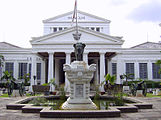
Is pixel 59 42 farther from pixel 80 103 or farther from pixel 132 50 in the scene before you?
pixel 80 103

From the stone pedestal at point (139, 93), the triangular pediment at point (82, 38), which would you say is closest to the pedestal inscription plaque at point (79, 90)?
the stone pedestal at point (139, 93)

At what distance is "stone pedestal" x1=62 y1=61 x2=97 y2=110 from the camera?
33.7 ft

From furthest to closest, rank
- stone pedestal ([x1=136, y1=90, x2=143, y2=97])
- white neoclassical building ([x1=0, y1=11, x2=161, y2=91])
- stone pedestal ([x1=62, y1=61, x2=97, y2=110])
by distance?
white neoclassical building ([x1=0, y1=11, x2=161, y2=91]), stone pedestal ([x1=136, y1=90, x2=143, y2=97]), stone pedestal ([x1=62, y1=61, x2=97, y2=110])

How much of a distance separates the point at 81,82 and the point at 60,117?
2531 millimetres

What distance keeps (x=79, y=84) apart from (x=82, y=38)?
24.0 metres

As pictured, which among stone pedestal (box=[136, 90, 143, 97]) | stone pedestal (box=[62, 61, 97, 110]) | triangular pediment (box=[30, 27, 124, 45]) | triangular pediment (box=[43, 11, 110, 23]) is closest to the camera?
stone pedestal (box=[62, 61, 97, 110])

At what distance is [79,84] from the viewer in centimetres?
1052

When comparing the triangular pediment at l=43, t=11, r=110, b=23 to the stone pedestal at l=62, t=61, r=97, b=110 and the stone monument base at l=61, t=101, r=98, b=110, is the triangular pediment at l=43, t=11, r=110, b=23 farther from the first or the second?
the stone monument base at l=61, t=101, r=98, b=110

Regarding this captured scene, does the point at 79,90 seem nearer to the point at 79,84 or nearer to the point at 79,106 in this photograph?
the point at 79,84

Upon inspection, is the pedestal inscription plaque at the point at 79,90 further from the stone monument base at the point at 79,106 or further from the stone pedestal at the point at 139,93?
the stone pedestal at the point at 139,93

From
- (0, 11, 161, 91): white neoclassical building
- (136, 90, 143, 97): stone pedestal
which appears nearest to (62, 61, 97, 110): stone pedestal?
(136, 90, 143, 97): stone pedestal

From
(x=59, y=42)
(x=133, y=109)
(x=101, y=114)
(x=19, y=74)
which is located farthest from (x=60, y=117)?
(x=19, y=74)

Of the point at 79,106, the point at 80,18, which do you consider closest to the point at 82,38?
the point at 80,18

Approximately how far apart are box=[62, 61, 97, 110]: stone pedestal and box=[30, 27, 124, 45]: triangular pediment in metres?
A: 23.7
